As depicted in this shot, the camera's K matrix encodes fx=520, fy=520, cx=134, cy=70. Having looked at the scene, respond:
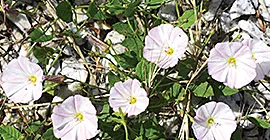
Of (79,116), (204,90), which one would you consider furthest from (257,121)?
(79,116)

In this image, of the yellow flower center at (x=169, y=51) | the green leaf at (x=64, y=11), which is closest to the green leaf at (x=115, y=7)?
the green leaf at (x=64, y=11)

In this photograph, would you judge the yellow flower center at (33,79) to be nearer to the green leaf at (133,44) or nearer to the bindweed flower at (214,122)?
the green leaf at (133,44)

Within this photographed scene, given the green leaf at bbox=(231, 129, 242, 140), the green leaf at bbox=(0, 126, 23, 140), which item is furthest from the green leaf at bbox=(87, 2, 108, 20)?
the green leaf at bbox=(231, 129, 242, 140)

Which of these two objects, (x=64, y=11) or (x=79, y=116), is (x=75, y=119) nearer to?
(x=79, y=116)

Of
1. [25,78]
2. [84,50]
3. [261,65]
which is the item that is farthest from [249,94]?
[25,78]

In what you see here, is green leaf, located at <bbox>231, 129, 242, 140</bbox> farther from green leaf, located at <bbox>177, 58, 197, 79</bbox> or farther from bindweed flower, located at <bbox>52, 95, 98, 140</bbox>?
bindweed flower, located at <bbox>52, 95, 98, 140</bbox>

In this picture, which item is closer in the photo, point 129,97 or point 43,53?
point 129,97

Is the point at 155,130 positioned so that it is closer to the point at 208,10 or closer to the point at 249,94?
the point at 249,94
